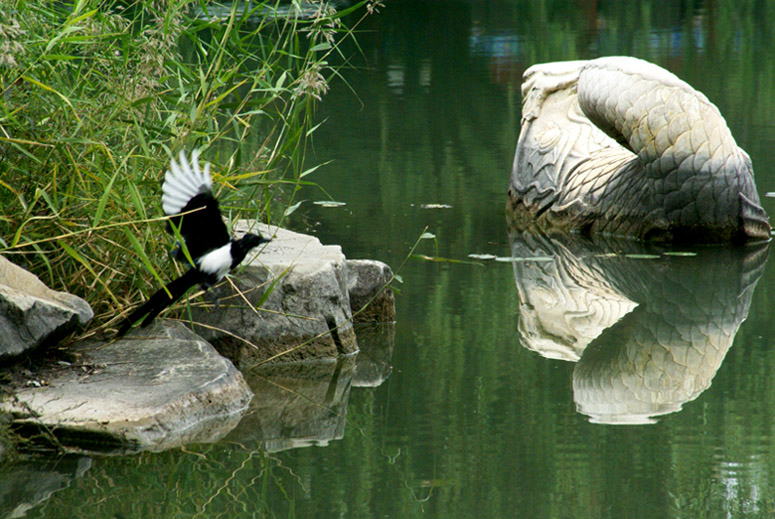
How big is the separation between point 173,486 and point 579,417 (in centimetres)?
94

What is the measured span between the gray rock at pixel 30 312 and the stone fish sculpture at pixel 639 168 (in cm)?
240

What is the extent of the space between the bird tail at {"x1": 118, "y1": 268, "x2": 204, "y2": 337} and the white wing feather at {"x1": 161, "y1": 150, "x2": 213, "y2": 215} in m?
0.16

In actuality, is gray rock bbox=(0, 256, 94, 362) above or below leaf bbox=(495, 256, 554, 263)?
above

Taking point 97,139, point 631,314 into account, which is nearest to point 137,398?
point 97,139

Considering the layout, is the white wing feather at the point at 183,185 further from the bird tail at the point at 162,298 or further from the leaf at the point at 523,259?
the leaf at the point at 523,259

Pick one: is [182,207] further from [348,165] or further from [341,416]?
[348,165]

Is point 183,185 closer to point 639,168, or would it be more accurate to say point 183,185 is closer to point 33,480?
point 33,480

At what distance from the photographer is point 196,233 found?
8.79ft

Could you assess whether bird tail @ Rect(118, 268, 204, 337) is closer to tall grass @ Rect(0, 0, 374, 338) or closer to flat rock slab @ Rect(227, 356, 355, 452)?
tall grass @ Rect(0, 0, 374, 338)

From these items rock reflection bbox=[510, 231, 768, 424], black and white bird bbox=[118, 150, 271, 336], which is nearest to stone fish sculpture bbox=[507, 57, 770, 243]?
rock reflection bbox=[510, 231, 768, 424]

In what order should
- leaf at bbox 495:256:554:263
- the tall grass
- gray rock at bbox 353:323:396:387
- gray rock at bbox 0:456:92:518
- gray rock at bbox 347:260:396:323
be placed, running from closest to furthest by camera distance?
1. gray rock at bbox 0:456:92:518
2. the tall grass
3. gray rock at bbox 353:323:396:387
4. gray rock at bbox 347:260:396:323
5. leaf at bbox 495:256:554:263

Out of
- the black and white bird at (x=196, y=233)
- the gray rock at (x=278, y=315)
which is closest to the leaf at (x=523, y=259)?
the gray rock at (x=278, y=315)

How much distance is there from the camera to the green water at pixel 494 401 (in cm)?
217

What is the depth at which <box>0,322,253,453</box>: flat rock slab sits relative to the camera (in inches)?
92.7
